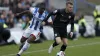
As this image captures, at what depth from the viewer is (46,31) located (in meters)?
20.7

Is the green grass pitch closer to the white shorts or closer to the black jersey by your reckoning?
the white shorts

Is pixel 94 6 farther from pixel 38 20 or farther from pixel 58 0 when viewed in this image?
pixel 38 20

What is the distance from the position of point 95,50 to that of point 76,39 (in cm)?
467

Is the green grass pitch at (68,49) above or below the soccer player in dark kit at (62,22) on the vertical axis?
below

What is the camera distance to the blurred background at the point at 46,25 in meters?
18.9

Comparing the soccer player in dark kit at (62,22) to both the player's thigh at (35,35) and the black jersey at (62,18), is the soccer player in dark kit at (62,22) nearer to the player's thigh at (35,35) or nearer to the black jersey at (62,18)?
the black jersey at (62,18)

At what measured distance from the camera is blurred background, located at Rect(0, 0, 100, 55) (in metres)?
18.9

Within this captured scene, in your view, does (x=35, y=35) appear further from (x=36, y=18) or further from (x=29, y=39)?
(x=36, y=18)

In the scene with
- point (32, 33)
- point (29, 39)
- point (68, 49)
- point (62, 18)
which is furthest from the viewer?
point (68, 49)

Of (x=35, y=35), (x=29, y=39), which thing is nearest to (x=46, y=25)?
(x=35, y=35)

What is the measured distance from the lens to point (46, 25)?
70.2 ft

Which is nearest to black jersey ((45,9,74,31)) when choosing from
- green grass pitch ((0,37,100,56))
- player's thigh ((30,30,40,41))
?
player's thigh ((30,30,40,41))

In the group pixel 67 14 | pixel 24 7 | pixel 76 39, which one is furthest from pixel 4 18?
pixel 67 14

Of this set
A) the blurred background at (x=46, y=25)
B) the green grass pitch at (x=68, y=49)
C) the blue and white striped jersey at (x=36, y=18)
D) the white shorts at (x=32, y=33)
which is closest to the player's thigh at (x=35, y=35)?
the white shorts at (x=32, y=33)
